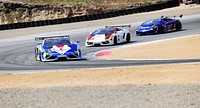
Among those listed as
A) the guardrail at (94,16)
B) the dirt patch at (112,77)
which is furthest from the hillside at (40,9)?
the dirt patch at (112,77)

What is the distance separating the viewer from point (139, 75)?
16.2 metres

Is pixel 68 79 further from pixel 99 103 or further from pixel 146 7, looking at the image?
pixel 146 7

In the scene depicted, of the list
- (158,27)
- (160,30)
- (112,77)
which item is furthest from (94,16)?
(112,77)

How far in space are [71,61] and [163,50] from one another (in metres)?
4.66

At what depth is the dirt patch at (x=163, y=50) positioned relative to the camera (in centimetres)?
2300

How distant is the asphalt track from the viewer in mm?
20781

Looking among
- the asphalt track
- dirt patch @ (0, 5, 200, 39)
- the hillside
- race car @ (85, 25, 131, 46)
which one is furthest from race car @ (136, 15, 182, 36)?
the hillside

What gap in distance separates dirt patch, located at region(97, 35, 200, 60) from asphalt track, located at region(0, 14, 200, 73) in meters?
1.25

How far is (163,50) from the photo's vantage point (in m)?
25.5

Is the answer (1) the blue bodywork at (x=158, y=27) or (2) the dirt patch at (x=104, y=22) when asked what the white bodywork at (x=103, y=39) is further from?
(2) the dirt patch at (x=104, y=22)

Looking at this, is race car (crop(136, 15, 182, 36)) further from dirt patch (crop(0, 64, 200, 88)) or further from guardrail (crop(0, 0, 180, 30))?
dirt patch (crop(0, 64, 200, 88))

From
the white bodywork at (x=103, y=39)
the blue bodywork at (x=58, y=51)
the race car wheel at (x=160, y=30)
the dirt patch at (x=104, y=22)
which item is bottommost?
the dirt patch at (x=104, y=22)

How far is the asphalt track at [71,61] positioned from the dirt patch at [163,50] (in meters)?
1.25

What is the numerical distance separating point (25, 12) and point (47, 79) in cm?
3727
